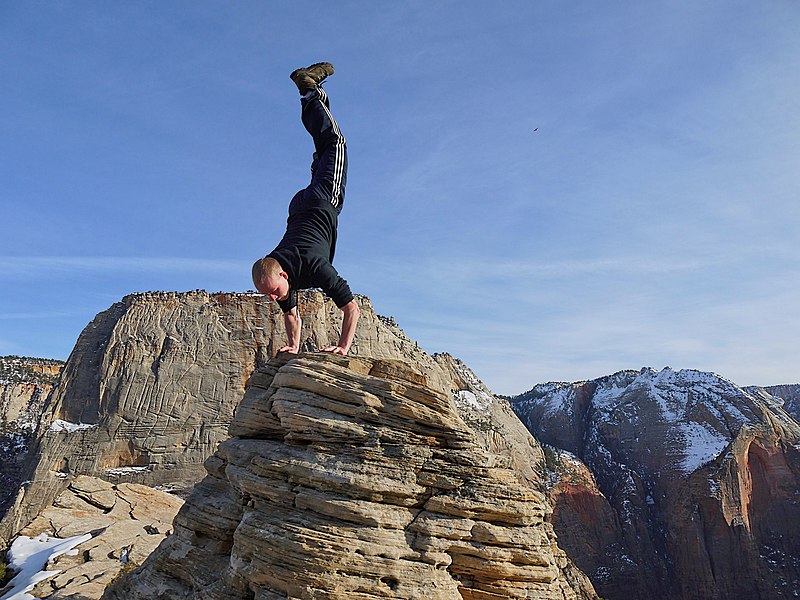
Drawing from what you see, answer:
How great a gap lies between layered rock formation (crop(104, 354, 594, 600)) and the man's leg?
2736 mm

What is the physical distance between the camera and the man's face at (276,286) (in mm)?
7262

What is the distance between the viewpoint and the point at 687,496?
48344 mm

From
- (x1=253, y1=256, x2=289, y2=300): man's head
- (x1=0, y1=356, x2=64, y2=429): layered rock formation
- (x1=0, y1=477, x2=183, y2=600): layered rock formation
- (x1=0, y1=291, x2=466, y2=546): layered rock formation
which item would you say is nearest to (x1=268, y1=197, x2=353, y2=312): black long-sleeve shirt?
(x1=253, y1=256, x2=289, y2=300): man's head

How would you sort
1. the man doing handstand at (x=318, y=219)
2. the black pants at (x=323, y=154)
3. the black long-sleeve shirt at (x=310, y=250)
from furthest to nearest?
the black pants at (x=323, y=154) → the man doing handstand at (x=318, y=219) → the black long-sleeve shirt at (x=310, y=250)

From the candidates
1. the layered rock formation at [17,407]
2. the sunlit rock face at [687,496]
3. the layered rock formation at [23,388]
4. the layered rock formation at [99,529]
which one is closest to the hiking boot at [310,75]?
the layered rock formation at [99,529]

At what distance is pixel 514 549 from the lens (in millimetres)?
7328

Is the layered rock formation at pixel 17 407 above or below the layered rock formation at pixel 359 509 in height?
Answer: above

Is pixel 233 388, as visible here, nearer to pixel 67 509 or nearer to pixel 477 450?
pixel 67 509

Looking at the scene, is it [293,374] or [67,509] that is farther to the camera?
[67,509]

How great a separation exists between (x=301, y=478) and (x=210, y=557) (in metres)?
2.56

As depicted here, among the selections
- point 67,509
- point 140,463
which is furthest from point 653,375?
point 67,509

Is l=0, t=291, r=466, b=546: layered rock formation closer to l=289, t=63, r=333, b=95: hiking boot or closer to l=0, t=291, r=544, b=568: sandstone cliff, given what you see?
l=0, t=291, r=544, b=568: sandstone cliff

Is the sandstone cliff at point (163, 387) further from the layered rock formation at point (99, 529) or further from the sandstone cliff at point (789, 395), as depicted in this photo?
the sandstone cliff at point (789, 395)

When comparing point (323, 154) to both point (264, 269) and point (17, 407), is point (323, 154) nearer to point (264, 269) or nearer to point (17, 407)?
point (264, 269)
